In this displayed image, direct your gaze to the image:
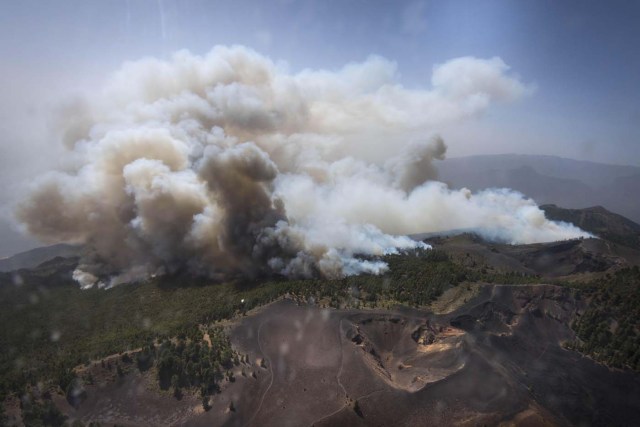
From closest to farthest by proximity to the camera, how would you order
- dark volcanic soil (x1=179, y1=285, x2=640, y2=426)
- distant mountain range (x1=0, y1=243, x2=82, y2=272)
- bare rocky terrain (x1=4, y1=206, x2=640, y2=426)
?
dark volcanic soil (x1=179, y1=285, x2=640, y2=426)
bare rocky terrain (x1=4, y1=206, x2=640, y2=426)
distant mountain range (x1=0, y1=243, x2=82, y2=272)

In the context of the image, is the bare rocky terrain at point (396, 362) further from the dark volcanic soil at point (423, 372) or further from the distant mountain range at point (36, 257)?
the distant mountain range at point (36, 257)

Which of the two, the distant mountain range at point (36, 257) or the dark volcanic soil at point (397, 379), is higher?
the dark volcanic soil at point (397, 379)

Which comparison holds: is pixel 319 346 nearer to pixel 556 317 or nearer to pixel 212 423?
pixel 212 423

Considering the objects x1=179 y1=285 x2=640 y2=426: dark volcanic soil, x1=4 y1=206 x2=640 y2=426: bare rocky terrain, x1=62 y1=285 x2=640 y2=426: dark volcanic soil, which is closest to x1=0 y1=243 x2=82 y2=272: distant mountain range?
x1=4 y1=206 x2=640 y2=426: bare rocky terrain

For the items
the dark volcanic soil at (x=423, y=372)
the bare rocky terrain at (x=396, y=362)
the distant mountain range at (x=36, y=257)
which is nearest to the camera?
the dark volcanic soil at (x=423, y=372)

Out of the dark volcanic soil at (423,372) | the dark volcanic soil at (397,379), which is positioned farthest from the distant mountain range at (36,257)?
the dark volcanic soil at (423,372)

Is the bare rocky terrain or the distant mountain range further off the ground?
the bare rocky terrain

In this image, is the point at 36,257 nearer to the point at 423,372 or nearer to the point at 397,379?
the point at 397,379

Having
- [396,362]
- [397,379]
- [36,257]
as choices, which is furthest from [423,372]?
[36,257]

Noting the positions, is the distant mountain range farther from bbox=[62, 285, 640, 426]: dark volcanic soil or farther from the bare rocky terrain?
bbox=[62, 285, 640, 426]: dark volcanic soil

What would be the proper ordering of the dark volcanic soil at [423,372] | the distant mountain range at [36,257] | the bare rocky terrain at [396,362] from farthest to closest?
the distant mountain range at [36,257], the bare rocky terrain at [396,362], the dark volcanic soil at [423,372]
